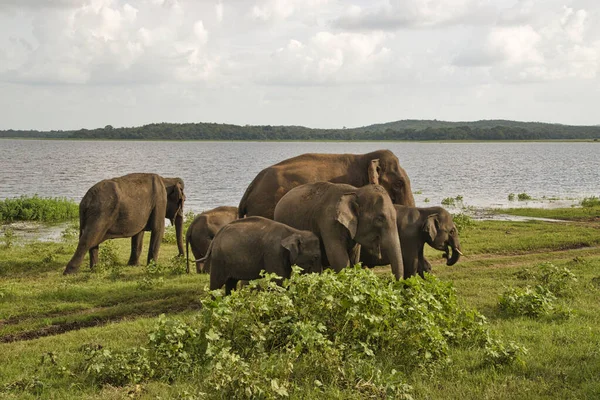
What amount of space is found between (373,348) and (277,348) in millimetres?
1258

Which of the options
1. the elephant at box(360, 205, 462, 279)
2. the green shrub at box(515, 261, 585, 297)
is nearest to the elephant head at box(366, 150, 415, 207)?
the elephant at box(360, 205, 462, 279)

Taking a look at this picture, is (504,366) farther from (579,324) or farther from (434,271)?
(434,271)

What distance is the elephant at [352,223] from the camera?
37.5ft

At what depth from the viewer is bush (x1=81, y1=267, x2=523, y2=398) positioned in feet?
24.9

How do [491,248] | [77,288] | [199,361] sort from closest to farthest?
[199,361], [77,288], [491,248]

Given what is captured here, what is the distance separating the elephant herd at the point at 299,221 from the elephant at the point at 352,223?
0.06 feet

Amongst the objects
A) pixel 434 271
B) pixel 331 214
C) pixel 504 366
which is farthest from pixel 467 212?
pixel 504 366

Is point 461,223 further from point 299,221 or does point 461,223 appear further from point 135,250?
point 299,221

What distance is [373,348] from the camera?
27.3ft

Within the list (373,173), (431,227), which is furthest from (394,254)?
(373,173)

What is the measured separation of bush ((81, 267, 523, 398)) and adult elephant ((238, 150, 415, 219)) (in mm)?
6095

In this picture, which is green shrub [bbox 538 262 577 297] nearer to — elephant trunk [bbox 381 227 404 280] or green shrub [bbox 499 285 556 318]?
green shrub [bbox 499 285 556 318]

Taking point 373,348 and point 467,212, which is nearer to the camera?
point 373,348

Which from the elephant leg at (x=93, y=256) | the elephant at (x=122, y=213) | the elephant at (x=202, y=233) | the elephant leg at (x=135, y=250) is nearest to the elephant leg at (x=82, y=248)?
the elephant at (x=122, y=213)
